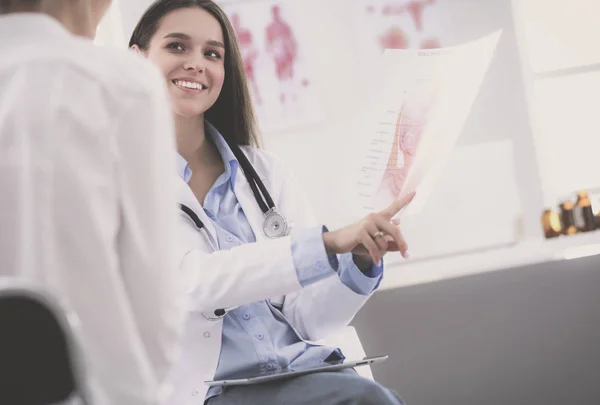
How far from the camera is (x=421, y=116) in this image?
1497mm

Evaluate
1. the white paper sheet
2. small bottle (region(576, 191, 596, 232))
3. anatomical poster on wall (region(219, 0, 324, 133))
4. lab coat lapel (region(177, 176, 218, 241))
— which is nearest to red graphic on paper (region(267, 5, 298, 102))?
anatomical poster on wall (region(219, 0, 324, 133))

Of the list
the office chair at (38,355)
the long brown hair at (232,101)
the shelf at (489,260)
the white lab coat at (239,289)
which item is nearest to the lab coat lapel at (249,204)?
the white lab coat at (239,289)

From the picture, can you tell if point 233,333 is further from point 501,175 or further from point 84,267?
point 501,175

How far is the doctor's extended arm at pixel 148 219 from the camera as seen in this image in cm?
81

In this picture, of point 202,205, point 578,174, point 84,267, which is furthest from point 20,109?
point 578,174

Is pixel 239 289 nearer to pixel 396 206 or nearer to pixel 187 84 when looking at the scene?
pixel 396 206

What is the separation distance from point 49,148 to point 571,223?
301 centimetres

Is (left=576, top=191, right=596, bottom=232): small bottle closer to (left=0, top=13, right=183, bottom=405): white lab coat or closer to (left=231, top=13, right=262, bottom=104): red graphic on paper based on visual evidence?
(left=231, top=13, right=262, bottom=104): red graphic on paper

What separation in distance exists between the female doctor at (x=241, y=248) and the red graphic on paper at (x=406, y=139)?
96 millimetres

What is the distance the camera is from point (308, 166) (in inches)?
137

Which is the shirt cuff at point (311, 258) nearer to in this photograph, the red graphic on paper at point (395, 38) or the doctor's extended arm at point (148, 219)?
the doctor's extended arm at point (148, 219)

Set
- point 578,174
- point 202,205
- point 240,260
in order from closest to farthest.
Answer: point 240,260, point 202,205, point 578,174

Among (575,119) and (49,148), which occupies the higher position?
(49,148)

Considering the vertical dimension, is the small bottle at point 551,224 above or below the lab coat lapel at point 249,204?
below
